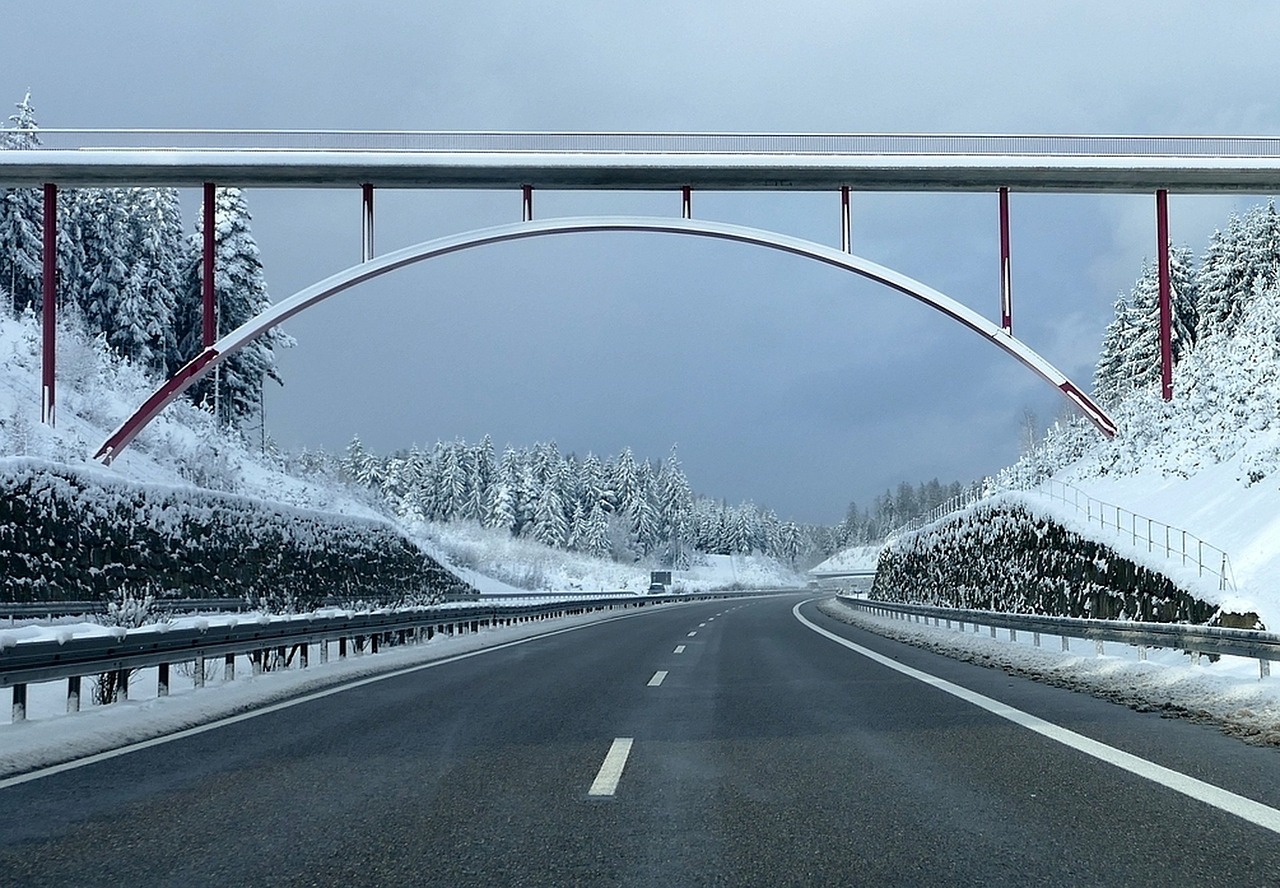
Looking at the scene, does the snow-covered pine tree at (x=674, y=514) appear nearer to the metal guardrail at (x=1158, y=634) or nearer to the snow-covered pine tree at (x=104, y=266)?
the snow-covered pine tree at (x=104, y=266)

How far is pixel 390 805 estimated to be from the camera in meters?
5.94

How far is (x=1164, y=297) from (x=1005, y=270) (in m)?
5.09

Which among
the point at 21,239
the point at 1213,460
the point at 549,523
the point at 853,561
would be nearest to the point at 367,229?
the point at 1213,460

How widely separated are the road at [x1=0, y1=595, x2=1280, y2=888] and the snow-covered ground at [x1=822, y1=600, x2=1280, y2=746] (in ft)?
1.64

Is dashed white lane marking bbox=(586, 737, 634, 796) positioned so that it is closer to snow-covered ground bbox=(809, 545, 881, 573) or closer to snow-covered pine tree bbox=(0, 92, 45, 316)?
snow-covered pine tree bbox=(0, 92, 45, 316)

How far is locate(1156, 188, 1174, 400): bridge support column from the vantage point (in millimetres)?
34844

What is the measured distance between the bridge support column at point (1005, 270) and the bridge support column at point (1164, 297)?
4.83 meters

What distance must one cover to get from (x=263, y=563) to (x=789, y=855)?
3034cm

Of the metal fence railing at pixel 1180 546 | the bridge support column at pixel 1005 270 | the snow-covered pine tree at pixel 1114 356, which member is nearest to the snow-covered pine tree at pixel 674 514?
the snow-covered pine tree at pixel 1114 356

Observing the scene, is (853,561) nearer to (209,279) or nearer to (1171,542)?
(209,279)

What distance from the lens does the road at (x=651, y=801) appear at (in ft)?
15.2

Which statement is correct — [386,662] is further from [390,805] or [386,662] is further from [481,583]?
[481,583]

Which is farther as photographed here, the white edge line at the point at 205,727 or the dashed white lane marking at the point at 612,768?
the white edge line at the point at 205,727

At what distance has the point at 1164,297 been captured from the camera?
35.6 meters
